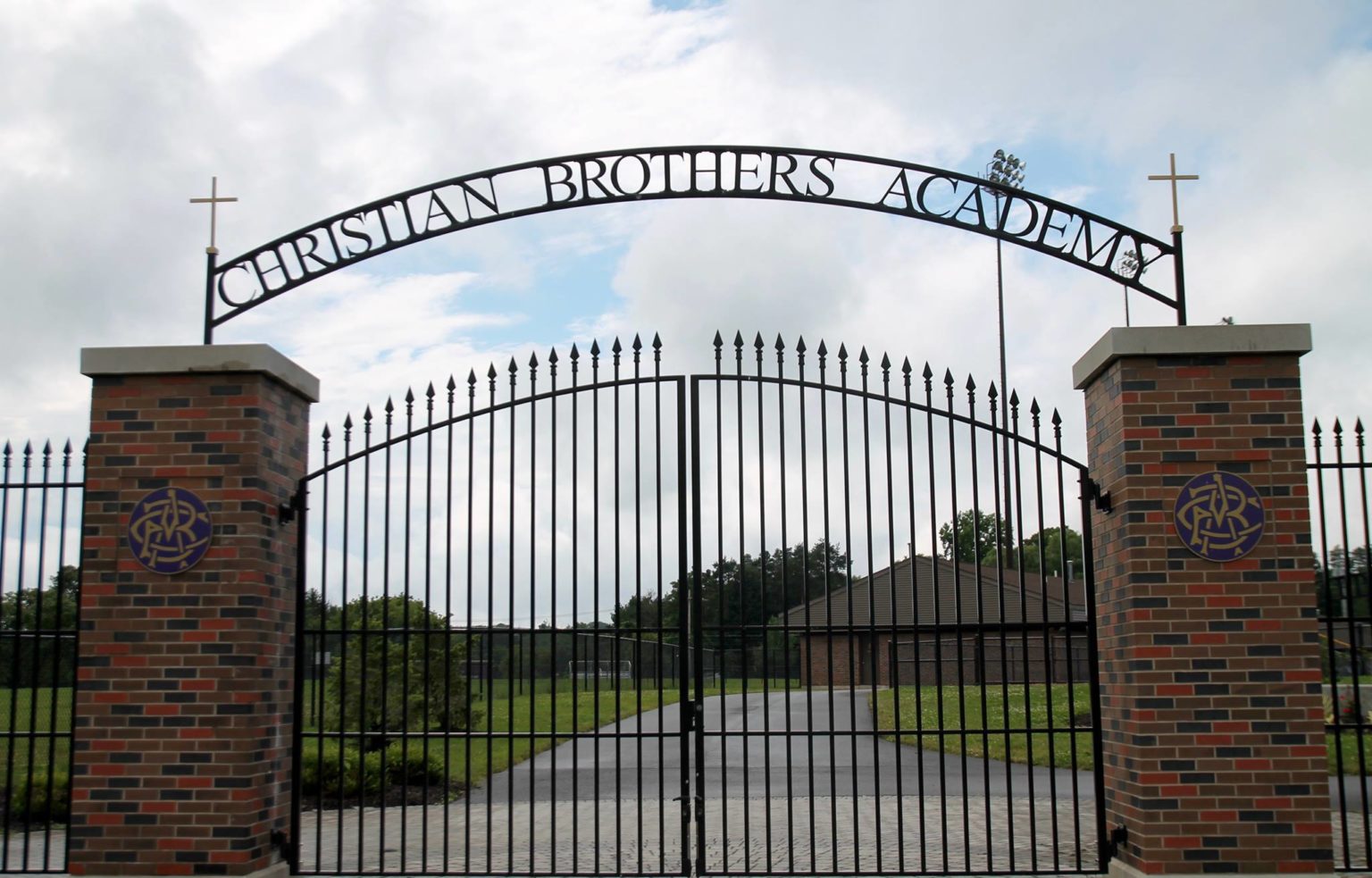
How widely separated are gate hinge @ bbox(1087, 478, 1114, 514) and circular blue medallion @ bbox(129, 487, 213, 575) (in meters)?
4.71

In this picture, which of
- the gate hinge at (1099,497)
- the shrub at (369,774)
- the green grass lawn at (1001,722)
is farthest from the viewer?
the green grass lawn at (1001,722)

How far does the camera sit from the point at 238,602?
6.65 metres

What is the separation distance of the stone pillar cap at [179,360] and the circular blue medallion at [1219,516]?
15.9 ft

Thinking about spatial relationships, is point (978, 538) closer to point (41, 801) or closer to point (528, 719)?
point (41, 801)

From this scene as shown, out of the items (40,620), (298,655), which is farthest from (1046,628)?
(40,620)

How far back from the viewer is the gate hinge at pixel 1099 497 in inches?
261

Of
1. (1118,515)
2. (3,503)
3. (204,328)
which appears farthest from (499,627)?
(1118,515)

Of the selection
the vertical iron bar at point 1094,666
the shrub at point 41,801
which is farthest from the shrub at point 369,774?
the vertical iron bar at point 1094,666

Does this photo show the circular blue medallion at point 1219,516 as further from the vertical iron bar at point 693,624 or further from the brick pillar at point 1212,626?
the vertical iron bar at point 693,624

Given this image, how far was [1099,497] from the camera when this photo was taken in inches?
265

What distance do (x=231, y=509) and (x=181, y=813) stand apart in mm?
1583

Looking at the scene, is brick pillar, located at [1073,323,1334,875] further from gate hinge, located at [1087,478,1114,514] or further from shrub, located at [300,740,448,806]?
shrub, located at [300,740,448,806]

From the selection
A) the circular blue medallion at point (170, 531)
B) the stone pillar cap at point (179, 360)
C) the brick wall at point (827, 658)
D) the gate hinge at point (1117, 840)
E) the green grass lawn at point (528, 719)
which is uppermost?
the stone pillar cap at point (179, 360)

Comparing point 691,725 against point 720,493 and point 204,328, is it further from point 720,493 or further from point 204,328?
point 204,328
